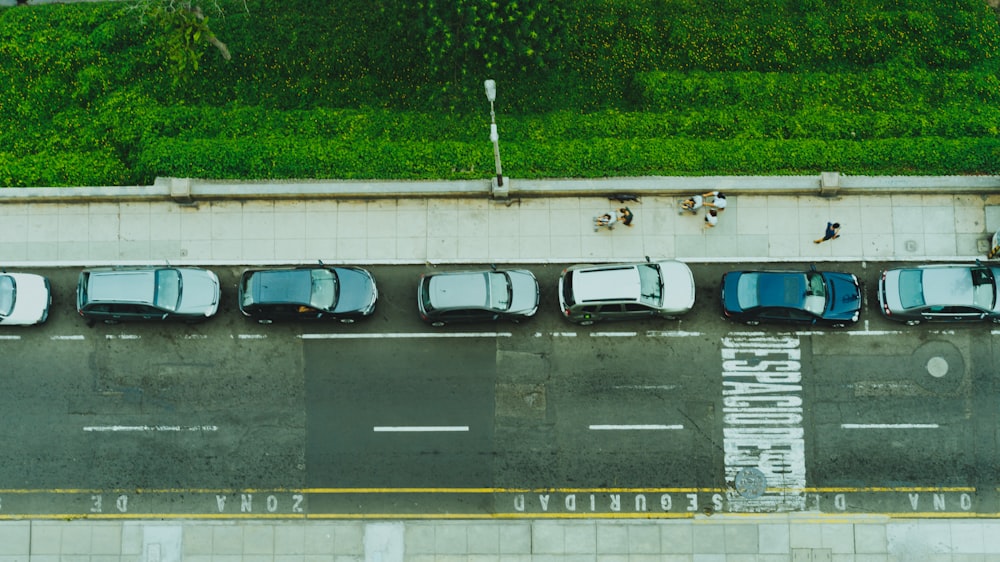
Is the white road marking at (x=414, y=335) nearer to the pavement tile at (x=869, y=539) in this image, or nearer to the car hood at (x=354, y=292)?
the car hood at (x=354, y=292)

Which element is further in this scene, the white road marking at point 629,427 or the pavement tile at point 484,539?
the white road marking at point 629,427

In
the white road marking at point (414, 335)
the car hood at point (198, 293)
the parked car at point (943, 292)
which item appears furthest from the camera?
the white road marking at point (414, 335)

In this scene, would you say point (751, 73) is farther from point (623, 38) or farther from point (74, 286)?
point (74, 286)

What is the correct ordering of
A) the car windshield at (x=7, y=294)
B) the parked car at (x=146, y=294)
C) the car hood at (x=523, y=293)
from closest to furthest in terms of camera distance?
the parked car at (x=146, y=294)
the car hood at (x=523, y=293)
the car windshield at (x=7, y=294)

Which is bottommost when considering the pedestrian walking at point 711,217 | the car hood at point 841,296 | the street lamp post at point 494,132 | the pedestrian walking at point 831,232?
the car hood at point 841,296

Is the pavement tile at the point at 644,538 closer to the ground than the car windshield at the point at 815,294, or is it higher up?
closer to the ground

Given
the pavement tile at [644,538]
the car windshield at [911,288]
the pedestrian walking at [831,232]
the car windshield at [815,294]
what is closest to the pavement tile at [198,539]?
the pavement tile at [644,538]
